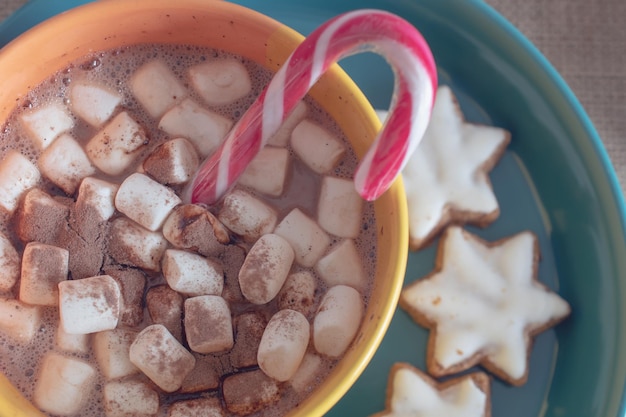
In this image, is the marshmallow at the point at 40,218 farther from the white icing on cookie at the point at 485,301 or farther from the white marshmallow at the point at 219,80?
the white icing on cookie at the point at 485,301

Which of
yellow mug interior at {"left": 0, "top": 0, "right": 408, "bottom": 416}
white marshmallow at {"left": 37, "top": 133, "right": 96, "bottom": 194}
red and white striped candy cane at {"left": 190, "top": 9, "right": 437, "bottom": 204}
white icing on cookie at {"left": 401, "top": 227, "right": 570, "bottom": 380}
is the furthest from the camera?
white icing on cookie at {"left": 401, "top": 227, "right": 570, "bottom": 380}

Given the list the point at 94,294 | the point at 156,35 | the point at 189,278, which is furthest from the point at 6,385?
the point at 156,35

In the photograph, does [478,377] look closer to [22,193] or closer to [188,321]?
[188,321]

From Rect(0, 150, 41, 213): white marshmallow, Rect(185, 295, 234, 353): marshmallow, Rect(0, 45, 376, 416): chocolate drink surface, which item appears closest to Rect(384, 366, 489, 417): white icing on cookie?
Rect(0, 45, 376, 416): chocolate drink surface

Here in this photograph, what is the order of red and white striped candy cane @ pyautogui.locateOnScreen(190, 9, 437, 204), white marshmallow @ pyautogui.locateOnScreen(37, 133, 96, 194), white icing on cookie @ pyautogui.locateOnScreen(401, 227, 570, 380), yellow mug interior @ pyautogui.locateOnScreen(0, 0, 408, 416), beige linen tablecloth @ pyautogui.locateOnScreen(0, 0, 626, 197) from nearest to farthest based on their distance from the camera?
red and white striped candy cane @ pyautogui.locateOnScreen(190, 9, 437, 204) → yellow mug interior @ pyautogui.locateOnScreen(0, 0, 408, 416) → white marshmallow @ pyautogui.locateOnScreen(37, 133, 96, 194) → white icing on cookie @ pyautogui.locateOnScreen(401, 227, 570, 380) → beige linen tablecloth @ pyautogui.locateOnScreen(0, 0, 626, 197)

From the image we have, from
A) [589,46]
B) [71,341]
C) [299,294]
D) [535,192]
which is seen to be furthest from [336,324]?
[589,46]

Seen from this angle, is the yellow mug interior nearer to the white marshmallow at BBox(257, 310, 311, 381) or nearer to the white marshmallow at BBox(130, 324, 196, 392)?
the white marshmallow at BBox(257, 310, 311, 381)

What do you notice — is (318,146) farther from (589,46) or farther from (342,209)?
(589,46)
